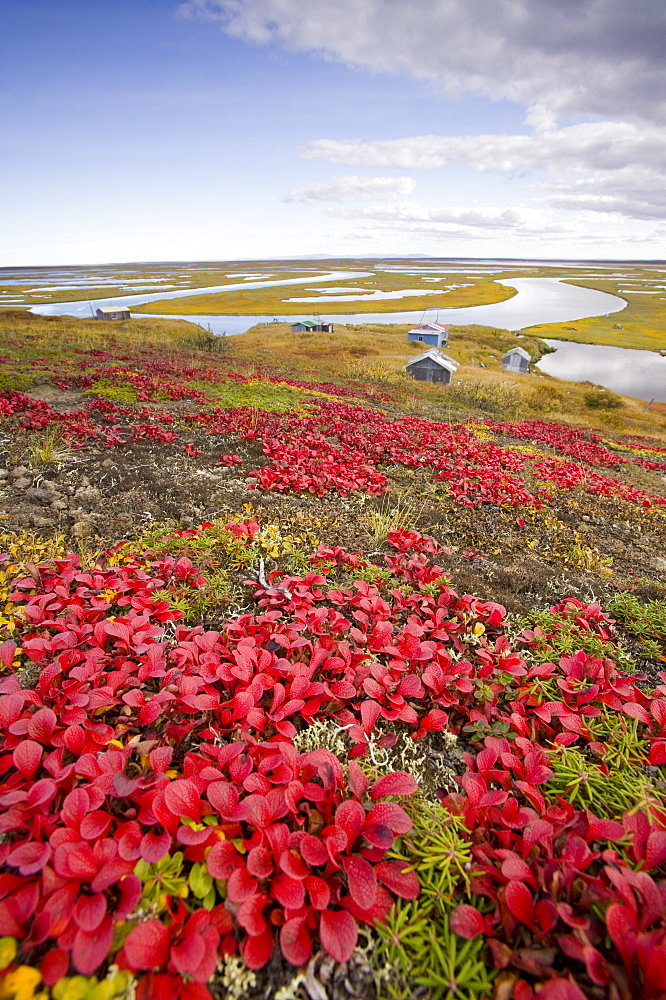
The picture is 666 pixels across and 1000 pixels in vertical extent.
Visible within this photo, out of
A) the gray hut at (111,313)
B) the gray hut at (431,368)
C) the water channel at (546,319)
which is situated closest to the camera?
the gray hut at (431,368)

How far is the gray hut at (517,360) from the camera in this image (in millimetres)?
60281

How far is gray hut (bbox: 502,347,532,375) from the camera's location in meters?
60.3

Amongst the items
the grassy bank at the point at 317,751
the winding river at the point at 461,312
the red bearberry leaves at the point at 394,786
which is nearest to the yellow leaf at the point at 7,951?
the grassy bank at the point at 317,751

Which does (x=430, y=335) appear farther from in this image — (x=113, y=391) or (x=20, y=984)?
(x=20, y=984)

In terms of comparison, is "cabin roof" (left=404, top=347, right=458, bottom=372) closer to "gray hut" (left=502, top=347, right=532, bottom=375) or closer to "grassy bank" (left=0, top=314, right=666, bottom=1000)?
"gray hut" (left=502, top=347, right=532, bottom=375)

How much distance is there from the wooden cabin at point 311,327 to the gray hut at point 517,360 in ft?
94.5

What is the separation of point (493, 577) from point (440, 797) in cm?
313

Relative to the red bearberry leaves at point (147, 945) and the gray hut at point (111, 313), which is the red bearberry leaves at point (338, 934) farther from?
the gray hut at point (111, 313)

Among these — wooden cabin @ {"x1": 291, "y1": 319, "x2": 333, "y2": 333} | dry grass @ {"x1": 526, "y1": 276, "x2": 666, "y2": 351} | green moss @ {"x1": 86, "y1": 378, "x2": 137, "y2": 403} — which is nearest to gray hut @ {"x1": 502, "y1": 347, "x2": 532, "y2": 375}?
wooden cabin @ {"x1": 291, "y1": 319, "x2": 333, "y2": 333}

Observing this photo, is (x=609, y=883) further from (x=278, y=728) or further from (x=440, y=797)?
(x=278, y=728)

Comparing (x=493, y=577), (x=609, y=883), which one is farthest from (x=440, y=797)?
(x=493, y=577)

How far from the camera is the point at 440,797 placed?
97.5 inches

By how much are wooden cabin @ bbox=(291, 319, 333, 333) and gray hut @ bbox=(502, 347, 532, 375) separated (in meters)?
28.8

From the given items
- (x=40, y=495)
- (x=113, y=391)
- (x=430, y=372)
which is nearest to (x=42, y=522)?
(x=40, y=495)
